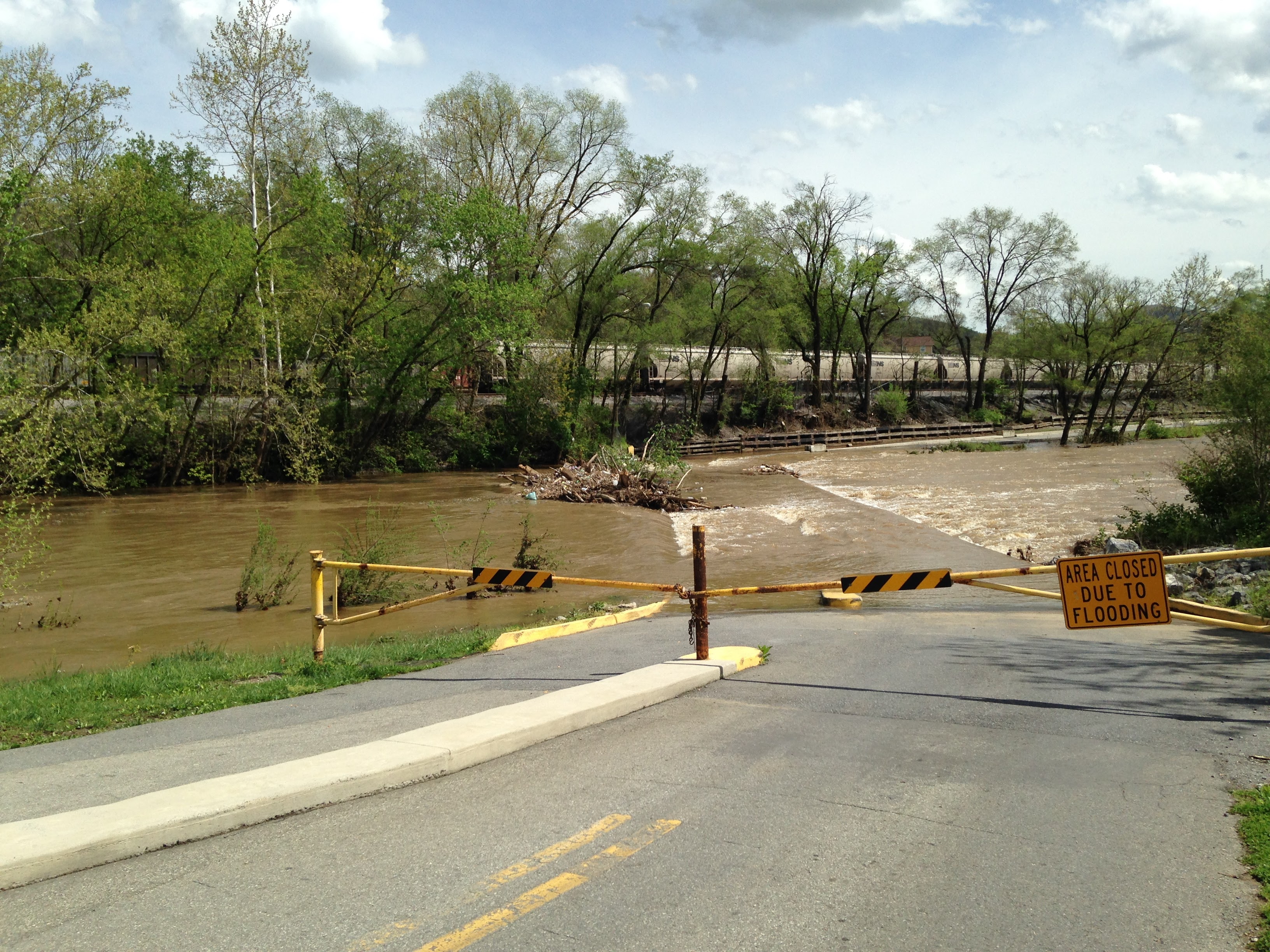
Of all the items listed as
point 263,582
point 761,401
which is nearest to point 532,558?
point 263,582

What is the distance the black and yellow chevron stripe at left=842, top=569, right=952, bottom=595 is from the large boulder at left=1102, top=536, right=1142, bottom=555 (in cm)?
1101

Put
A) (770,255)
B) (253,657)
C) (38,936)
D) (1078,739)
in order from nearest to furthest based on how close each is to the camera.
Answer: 1. (38,936)
2. (1078,739)
3. (253,657)
4. (770,255)

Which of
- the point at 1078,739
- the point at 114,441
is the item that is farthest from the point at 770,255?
the point at 1078,739

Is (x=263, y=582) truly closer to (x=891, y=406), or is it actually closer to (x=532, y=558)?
(x=532, y=558)

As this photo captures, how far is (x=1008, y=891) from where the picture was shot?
4.24 meters

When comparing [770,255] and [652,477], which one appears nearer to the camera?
[652,477]

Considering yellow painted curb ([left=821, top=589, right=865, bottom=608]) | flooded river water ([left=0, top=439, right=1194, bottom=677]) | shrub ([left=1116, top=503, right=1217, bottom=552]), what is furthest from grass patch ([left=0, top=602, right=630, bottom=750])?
shrub ([left=1116, top=503, right=1217, bottom=552])

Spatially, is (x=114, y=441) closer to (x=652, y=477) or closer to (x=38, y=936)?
(x=652, y=477)

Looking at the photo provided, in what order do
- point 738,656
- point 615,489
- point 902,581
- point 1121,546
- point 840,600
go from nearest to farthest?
point 902,581, point 738,656, point 840,600, point 1121,546, point 615,489

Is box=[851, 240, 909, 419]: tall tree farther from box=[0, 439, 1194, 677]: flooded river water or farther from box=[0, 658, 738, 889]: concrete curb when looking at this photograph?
box=[0, 658, 738, 889]: concrete curb

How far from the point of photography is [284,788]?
527 centimetres

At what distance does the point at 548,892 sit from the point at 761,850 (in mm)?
1114

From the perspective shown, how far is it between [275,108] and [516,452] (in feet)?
67.3

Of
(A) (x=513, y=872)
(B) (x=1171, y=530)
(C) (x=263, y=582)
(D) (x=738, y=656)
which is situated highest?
(A) (x=513, y=872)
